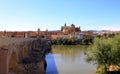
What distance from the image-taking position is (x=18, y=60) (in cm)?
1769

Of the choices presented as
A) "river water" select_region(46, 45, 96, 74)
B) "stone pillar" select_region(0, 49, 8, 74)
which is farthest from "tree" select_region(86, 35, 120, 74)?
"stone pillar" select_region(0, 49, 8, 74)

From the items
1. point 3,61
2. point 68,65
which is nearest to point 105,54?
point 3,61

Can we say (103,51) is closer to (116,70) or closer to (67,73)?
(116,70)

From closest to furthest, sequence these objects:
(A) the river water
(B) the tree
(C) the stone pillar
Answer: (C) the stone pillar, (B) the tree, (A) the river water

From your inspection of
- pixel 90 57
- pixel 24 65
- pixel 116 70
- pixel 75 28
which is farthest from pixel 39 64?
pixel 75 28

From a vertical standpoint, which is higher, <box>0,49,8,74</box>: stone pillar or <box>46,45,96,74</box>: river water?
<box>0,49,8,74</box>: stone pillar

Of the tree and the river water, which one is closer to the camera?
the tree

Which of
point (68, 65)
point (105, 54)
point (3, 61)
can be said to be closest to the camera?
point (3, 61)

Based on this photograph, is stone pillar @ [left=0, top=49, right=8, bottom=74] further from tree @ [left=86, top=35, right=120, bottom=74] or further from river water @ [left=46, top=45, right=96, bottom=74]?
river water @ [left=46, top=45, right=96, bottom=74]

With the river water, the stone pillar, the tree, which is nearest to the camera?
the stone pillar

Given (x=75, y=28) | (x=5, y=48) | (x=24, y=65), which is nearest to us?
(x=5, y=48)

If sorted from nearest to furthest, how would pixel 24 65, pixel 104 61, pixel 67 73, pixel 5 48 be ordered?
pixel 5 48 → pixel 104 61 → pixel 24 65 → pixel 67 73

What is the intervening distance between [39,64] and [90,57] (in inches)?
168

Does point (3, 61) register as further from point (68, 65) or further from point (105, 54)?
Result: point (68, 65)
